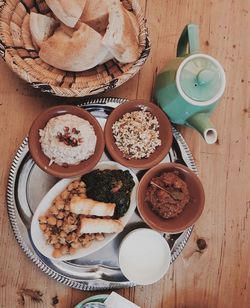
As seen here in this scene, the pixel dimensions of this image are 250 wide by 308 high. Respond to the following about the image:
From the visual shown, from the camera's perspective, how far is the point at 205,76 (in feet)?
3.60

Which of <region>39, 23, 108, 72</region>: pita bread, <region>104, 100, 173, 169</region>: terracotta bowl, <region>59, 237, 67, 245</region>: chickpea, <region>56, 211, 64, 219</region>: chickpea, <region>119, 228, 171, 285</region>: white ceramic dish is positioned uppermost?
<region>39, 23, 108, 72</region>: pita bread

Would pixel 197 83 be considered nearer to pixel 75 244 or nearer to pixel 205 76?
pixel 205 76

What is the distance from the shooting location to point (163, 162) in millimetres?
1260

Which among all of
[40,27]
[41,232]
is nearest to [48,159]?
[41,232]

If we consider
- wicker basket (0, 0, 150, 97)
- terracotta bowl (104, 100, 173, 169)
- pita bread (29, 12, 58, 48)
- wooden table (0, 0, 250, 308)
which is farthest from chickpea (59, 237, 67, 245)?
pita bread (29, 12, 58, 48)

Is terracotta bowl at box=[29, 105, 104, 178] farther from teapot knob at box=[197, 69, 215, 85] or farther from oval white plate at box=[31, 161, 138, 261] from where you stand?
teapot knob at box=[197, 69, 215, 85]

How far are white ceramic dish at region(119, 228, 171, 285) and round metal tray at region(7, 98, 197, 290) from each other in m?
0.04

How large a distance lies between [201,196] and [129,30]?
415 mm

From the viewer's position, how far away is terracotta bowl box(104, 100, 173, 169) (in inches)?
47.8

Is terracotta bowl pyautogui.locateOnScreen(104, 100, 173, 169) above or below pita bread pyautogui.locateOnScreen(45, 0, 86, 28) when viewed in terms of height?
below

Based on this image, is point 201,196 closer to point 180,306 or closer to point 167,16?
point 180,306

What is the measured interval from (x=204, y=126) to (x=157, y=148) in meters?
0.16

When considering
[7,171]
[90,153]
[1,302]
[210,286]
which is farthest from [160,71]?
[1,302]

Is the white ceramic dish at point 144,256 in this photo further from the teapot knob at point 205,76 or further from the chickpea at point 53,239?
the teapot knob at point 205,76
